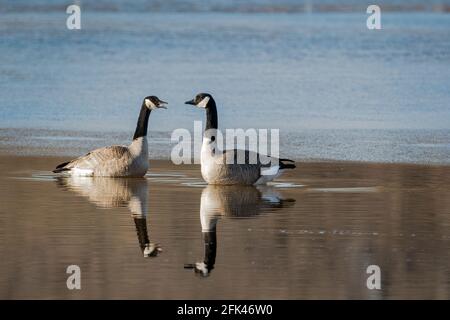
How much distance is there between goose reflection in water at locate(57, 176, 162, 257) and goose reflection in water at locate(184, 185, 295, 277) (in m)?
0.54

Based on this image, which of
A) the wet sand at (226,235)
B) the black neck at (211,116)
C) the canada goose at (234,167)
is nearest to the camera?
the wet sand at (226,235)

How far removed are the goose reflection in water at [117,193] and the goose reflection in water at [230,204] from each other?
21.1 inches

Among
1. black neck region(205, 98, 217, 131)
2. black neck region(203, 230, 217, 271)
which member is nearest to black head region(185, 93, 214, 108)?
black neck region(205, 98, 217, 131)

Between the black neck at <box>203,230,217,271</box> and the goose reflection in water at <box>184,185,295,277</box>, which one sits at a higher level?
the goose reflection in water at <box>184,185,295,277</box>

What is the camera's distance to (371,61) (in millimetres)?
26531

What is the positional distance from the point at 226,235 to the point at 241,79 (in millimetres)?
13294

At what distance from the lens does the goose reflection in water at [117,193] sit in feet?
36.1

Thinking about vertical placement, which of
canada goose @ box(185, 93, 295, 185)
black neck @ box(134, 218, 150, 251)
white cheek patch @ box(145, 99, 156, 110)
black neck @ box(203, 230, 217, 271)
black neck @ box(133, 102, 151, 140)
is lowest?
black neck @ box(203, 230, 217, 271)

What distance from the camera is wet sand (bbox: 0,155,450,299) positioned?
8438 millimetres

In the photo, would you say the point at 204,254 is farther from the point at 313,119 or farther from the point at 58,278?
the point at 313,119

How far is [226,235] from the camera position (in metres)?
10.2

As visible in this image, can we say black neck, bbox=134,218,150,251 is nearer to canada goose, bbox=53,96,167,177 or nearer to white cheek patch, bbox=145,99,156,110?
canada goose, bbox=53,96,167,177

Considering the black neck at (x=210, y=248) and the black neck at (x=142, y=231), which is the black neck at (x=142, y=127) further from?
the black neck at (x=210, y=248)

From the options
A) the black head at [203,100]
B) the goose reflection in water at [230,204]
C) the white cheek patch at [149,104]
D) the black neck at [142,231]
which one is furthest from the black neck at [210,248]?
the white cheek patch at [149,104]
